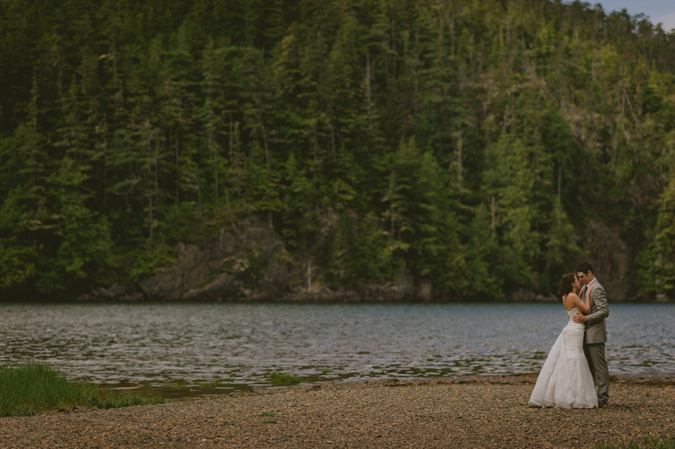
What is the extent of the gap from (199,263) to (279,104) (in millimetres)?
32149

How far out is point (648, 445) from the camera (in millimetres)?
10406

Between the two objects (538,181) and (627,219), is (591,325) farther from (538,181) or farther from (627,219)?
(627,219)

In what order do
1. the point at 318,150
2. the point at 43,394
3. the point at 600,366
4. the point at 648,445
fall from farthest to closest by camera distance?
the point at 318,150
the point at 43,394
the point at 600,366
the point at 648,445

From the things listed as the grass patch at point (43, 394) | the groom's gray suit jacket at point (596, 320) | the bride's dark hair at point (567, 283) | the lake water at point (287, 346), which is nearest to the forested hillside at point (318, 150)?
the lake water at point (287, 346)

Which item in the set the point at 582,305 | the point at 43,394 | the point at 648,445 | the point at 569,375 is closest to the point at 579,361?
the point at 569,375

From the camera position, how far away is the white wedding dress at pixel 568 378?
1423 cm

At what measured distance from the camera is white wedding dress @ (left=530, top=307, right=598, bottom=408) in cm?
1423

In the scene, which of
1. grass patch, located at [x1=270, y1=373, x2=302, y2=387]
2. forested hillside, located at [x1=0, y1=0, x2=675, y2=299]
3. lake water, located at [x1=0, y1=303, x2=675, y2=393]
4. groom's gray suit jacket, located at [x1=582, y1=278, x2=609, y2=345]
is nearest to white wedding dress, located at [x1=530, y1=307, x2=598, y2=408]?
groom's gray suit jacket, located at [x1=582, y1=278, x2=609, y2=345]

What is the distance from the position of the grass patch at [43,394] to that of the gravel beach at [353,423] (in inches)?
33.5

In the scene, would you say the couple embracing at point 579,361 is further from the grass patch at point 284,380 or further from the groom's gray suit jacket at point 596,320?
the grass patch at point 284,380

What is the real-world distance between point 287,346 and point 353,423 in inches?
856

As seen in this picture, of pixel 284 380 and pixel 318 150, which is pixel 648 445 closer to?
pixel 284 380

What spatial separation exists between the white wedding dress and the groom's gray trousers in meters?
0.22

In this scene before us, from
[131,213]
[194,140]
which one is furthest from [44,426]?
[194,140]
